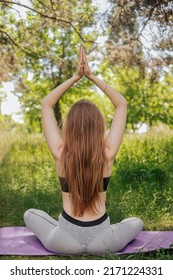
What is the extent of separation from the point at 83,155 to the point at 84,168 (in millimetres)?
75

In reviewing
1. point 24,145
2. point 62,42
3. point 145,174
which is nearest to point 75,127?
point 145,174

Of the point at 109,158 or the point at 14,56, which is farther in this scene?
the point at 14,56

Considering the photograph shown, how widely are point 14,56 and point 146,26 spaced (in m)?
1.66

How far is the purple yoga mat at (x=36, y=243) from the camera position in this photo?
2.99 metres

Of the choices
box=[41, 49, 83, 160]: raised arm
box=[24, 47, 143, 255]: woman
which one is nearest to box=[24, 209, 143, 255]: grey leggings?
box=[24, 47, 143, 255]: woman

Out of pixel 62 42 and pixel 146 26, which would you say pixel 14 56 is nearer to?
pixel 146 26

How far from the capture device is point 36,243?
3.17 meters

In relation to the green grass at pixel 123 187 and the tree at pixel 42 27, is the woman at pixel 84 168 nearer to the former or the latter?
the green grass at pixel 123 187

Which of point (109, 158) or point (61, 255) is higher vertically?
point (109, 158)

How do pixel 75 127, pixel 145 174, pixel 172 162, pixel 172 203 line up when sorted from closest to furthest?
pixel 75 127 < pixel 172 203 < pixel 145 174 < pixel 172 162

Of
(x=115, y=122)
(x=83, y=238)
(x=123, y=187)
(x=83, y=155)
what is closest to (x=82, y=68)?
(x=115, y=122)

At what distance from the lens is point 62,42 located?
38.0ft

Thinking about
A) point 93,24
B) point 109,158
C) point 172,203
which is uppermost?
point 93,24

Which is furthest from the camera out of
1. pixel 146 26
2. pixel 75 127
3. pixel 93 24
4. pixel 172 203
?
pixel 93 24
